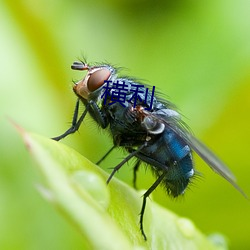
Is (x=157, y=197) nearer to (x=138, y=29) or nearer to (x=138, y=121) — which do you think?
(x=138, y=121)

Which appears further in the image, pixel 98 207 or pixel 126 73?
pixel 126 73

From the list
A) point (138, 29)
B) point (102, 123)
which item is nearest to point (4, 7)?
point (138, 29)

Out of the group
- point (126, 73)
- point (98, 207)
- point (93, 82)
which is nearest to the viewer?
point (98, 207)

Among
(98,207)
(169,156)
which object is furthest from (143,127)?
(98,207)

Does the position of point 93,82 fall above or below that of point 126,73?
above

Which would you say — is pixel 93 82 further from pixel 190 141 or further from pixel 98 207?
pixel 98 207

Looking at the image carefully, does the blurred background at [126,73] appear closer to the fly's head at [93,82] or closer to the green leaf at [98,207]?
the fly's head at [93,82]

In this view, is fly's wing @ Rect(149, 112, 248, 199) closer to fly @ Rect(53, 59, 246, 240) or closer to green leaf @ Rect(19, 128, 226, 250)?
fly @ Rect(53, 59, 246, 240)
